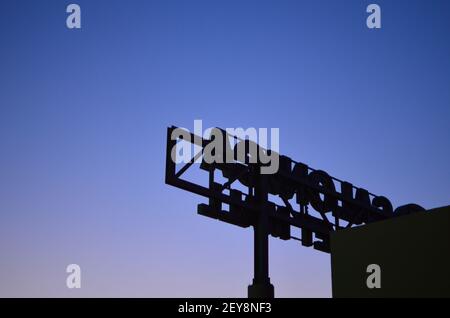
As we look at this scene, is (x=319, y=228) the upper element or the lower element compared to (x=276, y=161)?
lower

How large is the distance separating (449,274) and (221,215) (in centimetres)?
503

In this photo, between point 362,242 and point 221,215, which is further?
point 221,215

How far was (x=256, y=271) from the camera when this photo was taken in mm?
11547

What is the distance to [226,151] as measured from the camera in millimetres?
11570
